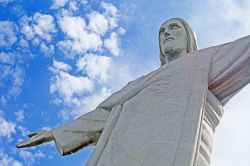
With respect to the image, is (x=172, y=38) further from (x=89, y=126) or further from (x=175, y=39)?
(x=89, y=126)

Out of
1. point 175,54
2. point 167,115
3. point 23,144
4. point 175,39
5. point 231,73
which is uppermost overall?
point 175,39

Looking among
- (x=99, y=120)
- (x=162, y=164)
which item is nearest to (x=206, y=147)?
(x=162, y=164)

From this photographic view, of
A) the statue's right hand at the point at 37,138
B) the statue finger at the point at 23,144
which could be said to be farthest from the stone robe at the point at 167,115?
the statue finger at the point at 23,144

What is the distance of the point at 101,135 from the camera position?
23.2ft

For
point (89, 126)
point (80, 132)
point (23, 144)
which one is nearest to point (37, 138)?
point (23, 144)

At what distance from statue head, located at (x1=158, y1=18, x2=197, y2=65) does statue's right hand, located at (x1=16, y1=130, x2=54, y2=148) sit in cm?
197

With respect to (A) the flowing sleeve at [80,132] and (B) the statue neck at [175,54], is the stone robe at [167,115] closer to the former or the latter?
(A) the flowing sleeve at [80,132]

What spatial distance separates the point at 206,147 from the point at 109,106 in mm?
1687

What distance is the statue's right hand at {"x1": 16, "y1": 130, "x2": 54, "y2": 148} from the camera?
779 cm

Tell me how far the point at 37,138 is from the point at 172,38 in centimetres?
236

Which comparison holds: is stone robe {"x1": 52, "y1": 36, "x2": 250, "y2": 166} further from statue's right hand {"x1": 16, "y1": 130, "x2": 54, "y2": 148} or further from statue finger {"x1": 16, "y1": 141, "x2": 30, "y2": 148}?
statue finger {"x1": 16, "y1": 141, "x2": 30, "y2": 148}

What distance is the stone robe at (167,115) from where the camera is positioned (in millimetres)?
6270

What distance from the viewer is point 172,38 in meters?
8.55

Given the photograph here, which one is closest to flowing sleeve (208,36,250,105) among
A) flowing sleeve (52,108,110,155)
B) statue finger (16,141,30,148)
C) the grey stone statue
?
the grey stone statue
